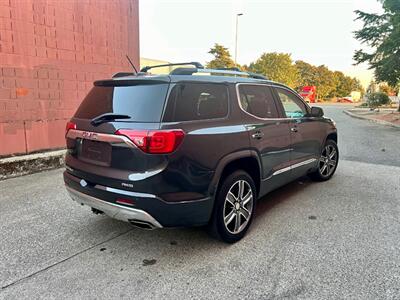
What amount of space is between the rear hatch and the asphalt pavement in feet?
2.75

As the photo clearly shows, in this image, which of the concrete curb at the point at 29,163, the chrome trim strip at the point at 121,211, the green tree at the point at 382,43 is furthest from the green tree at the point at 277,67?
the chrome trim strip at the point at 121,211

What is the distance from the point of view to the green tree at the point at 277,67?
5305 cm

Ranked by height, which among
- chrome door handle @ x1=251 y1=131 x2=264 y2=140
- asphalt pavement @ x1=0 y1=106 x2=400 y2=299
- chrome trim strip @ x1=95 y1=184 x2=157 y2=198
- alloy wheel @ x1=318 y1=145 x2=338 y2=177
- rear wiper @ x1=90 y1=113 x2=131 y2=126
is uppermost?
rear wiper @ x1=90 y1=113 x2=131 y2=126

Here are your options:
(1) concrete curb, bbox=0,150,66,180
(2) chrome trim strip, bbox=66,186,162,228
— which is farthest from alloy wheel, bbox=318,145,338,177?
(1) concrete curb, bbox=0,150,66,180

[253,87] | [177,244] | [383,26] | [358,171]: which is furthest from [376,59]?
[177,244]

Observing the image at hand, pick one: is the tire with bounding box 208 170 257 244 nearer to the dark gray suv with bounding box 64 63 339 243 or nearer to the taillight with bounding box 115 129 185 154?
the dark gray suv with bounding box 64 63 339 243

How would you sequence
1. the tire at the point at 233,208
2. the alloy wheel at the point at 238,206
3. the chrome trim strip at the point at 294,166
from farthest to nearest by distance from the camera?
the chrome trim strip at the point at 294,166 < the alloy wheel at the point at 238,206 < the tire at the point at 233,208

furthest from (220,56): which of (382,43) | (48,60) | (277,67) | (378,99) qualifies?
(48,60)

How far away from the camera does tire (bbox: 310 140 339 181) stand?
5.44 meters

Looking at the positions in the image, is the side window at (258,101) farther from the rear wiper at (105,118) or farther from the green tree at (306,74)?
the green tree at (306,74)

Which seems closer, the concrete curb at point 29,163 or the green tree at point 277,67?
the concrete curb at point 29,163

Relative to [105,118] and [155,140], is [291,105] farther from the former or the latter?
[105,118]

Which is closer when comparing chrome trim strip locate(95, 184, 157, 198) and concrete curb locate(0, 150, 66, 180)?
chrome trim strip locate(95, 184, 157, 198)

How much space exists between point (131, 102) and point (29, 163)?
407 centimetres
